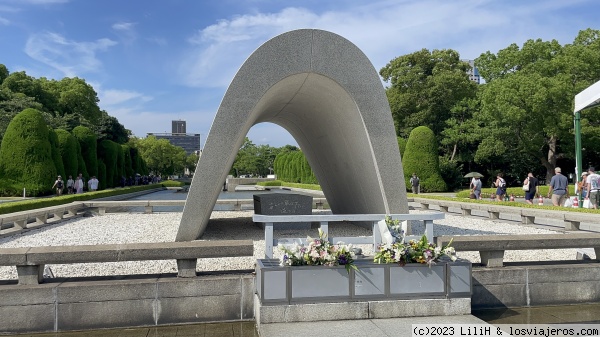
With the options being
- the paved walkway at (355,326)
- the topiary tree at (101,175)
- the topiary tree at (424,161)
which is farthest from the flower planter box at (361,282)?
the topiary tree at (101,175)

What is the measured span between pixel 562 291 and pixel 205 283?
4471mm

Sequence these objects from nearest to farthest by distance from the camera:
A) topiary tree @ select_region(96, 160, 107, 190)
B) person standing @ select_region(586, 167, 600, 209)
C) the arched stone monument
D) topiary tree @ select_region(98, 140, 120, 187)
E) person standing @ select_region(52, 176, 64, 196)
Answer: the arched stone monument
person standing @ select_region(586, 167, 600, 209)
person standing @ select_region(52, 176, 64, 196)
topiary tree @ select_region(96, 160, 107, 190)
topiary tree @ select_region(98, 140, 120, 187)

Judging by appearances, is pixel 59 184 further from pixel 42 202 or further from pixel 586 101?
pixel 586 101

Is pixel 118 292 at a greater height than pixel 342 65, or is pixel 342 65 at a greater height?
pixel 342 65

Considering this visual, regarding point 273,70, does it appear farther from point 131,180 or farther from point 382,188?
point 131,180

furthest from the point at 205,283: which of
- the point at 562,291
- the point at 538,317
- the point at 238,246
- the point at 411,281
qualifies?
the point at 562,291

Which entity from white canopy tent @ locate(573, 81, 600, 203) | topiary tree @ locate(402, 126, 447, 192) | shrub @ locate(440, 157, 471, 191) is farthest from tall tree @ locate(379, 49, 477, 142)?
white canopy tent @ locate(573, 81, 600, 203)

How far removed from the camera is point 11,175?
25.2 m

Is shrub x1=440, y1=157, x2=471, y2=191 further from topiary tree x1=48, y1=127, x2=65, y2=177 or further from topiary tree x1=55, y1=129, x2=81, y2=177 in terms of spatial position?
topiary tree x1=48, y1=127, x2=65, y2=177

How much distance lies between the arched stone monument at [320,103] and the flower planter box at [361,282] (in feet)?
11.7

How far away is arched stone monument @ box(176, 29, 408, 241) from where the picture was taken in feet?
27.3

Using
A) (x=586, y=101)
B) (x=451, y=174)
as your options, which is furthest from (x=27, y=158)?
(x=451, y=174)

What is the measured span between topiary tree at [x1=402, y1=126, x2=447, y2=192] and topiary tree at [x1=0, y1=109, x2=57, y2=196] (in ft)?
69.5

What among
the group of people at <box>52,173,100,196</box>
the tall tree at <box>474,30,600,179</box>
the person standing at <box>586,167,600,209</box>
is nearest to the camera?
the person standing at <box>586,167,600,209</box>
